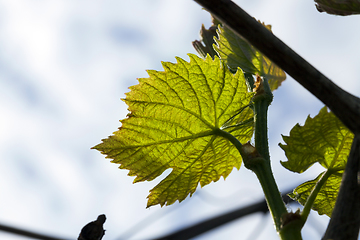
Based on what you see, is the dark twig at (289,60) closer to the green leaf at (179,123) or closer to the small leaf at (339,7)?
the small leaf at (339,7)

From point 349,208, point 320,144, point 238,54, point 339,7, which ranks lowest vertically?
point 349,208

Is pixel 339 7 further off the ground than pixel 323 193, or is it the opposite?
pixel 339 7

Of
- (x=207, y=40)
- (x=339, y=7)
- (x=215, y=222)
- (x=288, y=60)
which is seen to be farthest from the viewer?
(x=215, y=222)

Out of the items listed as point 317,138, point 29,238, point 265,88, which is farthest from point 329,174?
point 29,238

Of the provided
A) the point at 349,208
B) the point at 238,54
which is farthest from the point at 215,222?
the point at 349,208

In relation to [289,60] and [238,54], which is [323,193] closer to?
[238,54]

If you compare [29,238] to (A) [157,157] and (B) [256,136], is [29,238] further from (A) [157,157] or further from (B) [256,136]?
(B) [256,136]

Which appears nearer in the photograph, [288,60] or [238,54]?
[288,60]

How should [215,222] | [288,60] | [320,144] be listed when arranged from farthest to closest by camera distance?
1. [215,222]
2. [320,144]
3. [288,60]
